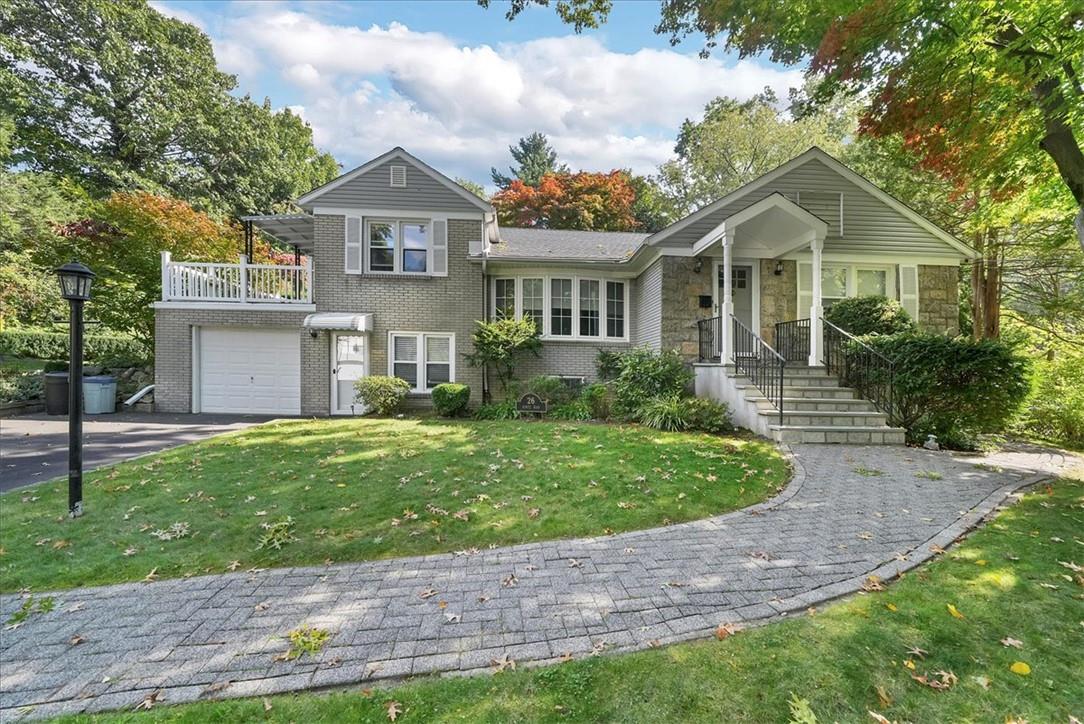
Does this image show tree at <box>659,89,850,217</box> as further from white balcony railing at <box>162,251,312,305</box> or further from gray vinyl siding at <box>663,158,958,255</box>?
white balcony railing at <box>162,251,312,305</box>

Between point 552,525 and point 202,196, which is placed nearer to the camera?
point 552,525

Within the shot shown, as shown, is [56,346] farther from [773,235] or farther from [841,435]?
[841,435]

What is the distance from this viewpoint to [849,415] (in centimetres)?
779

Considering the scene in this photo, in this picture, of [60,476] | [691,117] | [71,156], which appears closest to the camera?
[60,476]

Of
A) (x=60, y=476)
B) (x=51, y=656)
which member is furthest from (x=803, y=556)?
(x=60, y=476)

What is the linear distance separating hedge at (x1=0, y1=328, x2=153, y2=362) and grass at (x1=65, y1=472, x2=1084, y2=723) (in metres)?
18.2

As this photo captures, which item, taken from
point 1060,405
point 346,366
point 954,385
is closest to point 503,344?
point 346,366

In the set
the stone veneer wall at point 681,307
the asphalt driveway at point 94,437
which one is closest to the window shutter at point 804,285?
the stone veneer wall at point 681,307

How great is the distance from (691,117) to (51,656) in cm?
3306

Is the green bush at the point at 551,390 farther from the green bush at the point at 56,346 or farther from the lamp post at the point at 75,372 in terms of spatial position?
the green bush at the point at 56,346

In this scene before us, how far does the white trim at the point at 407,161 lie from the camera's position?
11734 mm

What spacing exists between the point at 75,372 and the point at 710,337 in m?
10.8

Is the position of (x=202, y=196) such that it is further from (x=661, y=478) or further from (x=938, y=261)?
(x=938, y=261)

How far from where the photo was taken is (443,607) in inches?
115
